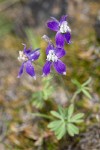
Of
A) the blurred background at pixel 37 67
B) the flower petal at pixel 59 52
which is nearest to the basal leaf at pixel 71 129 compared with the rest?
the blurred background at pixel 37 67

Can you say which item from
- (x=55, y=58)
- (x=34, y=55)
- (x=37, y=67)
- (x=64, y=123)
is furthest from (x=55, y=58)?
(x=37, y=67)

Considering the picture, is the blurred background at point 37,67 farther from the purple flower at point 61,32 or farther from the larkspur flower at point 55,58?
the purple flower at point 61,32

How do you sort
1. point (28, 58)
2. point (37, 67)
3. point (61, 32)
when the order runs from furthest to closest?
point (37, 67) < point (28, 58) < point (61, 32)

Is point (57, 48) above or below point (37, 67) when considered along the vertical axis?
below

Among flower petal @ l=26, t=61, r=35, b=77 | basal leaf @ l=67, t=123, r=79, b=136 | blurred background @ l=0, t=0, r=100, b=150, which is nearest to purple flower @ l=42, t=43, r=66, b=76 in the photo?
flower petal @ l=26, t=61, r=35, b=77

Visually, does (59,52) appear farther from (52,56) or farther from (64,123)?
(64,123)

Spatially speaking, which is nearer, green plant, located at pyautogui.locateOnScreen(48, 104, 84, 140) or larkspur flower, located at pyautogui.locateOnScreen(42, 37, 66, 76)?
larkspur flower, located at pyautogui.locateOnScreen(42, 37, 66, 76)

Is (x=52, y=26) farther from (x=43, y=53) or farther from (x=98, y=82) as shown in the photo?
(x=43, y=53)

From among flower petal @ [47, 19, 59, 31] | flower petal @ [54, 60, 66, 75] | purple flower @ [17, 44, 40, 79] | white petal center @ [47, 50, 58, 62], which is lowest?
flower petal @ [54, 60, 66, 75]

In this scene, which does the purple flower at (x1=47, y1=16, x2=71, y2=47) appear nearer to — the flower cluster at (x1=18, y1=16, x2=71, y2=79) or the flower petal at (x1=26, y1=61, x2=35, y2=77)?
the flower cluster at (x1=18, y1=16, x2=71, y2=79)
